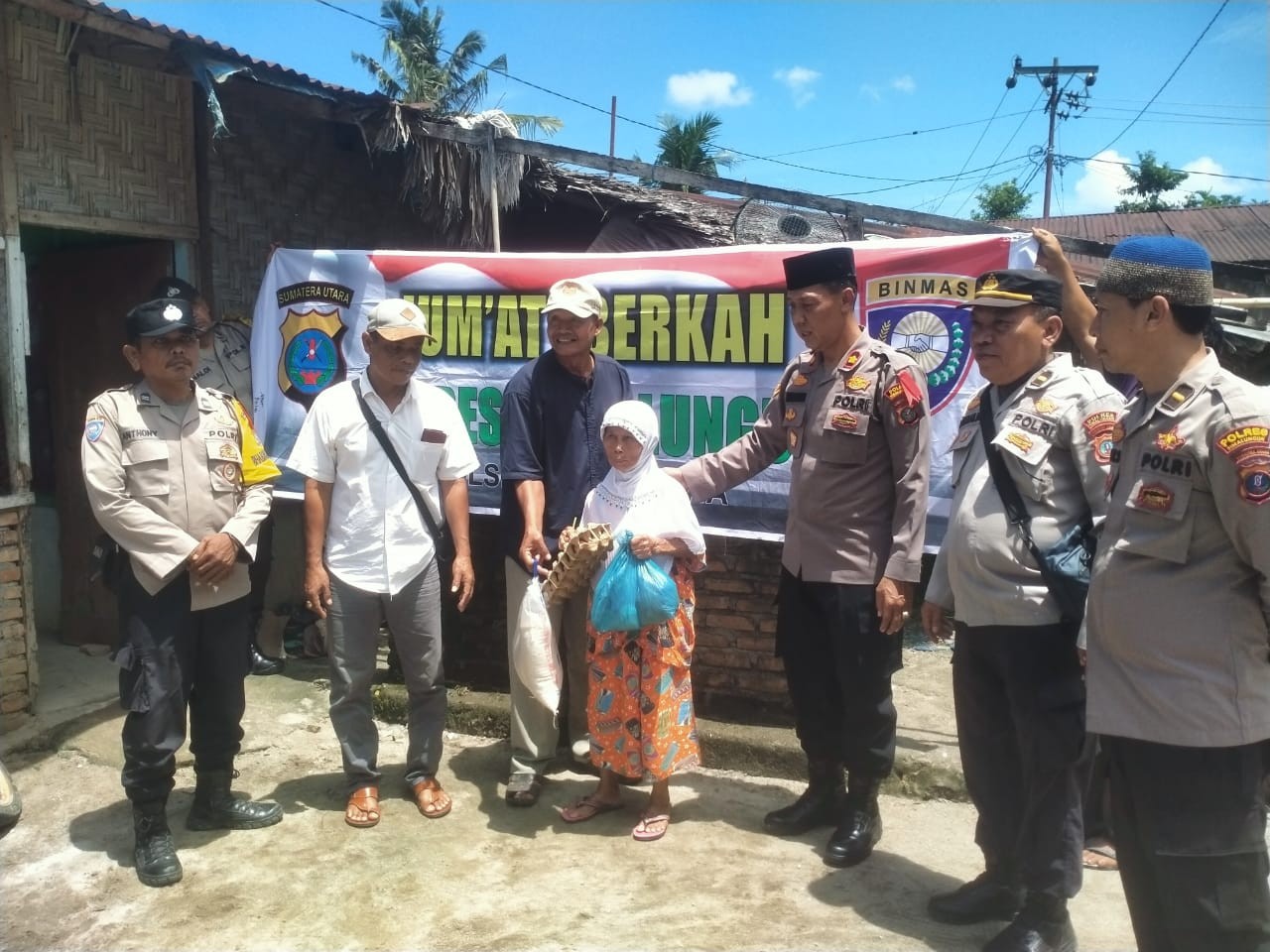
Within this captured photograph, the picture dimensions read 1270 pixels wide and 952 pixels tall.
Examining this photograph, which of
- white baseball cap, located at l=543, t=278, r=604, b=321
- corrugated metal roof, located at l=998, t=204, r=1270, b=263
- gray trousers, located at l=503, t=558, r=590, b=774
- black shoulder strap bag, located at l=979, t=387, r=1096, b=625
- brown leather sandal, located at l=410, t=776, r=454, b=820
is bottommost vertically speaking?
brown leather sandal, located at l=410, t=776, r=454, b=820

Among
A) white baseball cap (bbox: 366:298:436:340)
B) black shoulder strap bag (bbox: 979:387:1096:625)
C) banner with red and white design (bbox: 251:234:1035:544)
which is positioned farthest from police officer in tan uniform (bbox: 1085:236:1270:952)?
white baseball cap (bbox: 366:298:436:340)

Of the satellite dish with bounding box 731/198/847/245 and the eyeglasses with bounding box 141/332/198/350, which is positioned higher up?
the satellite dish with bounding box 731/198/847/245

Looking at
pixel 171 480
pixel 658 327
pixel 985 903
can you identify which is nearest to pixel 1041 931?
pixel 985 903

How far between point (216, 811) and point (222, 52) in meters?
3.71

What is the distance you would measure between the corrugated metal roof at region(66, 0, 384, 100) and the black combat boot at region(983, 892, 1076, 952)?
512 cm

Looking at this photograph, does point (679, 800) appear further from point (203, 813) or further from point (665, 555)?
point (203, 813)

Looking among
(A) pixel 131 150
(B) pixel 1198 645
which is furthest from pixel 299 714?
(B) pixel 1198 645

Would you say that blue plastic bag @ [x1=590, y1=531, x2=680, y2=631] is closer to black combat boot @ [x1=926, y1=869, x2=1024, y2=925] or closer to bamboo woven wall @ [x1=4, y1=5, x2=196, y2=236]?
black combat boot @ [x1=926, y1=869, x2=1024, y2=925]

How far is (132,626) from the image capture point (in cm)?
330

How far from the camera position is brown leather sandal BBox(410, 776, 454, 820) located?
374 centimetres

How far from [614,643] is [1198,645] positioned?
1.99 m

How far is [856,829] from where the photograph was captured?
335 centimetres

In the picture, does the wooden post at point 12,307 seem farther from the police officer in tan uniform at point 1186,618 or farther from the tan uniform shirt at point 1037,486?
the police officer in tan uniform at point 1186,618

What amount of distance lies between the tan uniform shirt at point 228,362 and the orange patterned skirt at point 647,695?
287 cm
